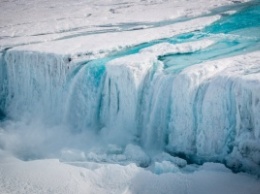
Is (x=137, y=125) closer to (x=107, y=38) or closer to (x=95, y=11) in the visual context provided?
(x=107, y=38)

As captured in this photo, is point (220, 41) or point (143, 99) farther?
point (220, 41)

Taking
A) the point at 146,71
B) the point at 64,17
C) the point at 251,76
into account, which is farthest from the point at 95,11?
the point at 251,76

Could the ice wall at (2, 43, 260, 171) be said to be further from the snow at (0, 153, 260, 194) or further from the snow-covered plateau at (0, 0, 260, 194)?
the snow at (0, 153, 260, 194)

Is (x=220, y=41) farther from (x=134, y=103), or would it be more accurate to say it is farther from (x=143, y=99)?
(x=134, y=103)

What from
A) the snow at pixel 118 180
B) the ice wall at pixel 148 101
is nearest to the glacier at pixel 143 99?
the ice wall at pixel 148 101

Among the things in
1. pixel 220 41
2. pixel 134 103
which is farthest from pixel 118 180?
pixel 220 41

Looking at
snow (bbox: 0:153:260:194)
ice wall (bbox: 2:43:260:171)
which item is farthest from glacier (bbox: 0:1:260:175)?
snow (bbox: 0:153:260:194)
